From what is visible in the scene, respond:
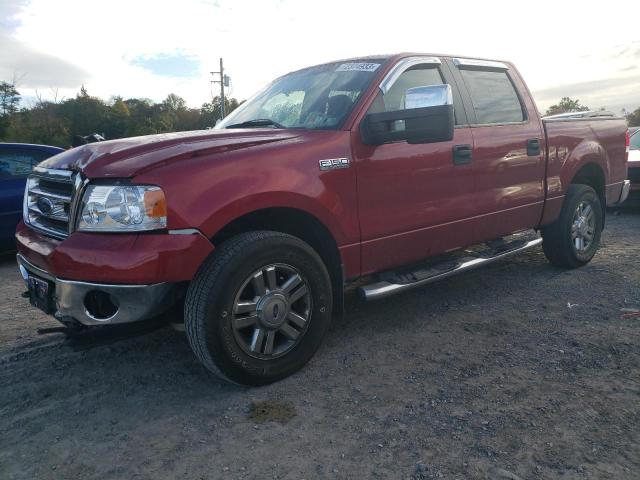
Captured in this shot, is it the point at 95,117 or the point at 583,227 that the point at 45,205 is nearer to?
the point at 583,227

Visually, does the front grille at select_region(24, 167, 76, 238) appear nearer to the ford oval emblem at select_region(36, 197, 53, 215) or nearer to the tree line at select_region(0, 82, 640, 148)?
the ford oval emblem at select_region(36, 197, 53, 215)

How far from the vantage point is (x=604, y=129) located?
5.42 metres

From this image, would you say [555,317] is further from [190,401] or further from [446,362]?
[190,401]

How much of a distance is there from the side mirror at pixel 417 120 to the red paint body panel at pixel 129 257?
128 cm

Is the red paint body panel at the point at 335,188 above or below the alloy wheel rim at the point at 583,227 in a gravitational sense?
above

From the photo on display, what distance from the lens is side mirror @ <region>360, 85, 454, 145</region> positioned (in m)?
3.10

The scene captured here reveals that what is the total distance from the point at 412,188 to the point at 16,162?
542 cm

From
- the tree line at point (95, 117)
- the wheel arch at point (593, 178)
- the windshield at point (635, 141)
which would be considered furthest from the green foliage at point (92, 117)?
the wheel arch at point (593, 178)

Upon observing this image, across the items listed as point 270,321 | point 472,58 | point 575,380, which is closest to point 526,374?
point 575,380

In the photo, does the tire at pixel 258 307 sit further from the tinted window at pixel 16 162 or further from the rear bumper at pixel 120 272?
the tinted window at pixel 16 162

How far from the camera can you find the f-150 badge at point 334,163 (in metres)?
3.15

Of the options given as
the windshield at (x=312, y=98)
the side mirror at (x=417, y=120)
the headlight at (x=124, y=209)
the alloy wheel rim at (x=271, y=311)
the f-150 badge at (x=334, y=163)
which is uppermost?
the windshield at (x=312, y=98)

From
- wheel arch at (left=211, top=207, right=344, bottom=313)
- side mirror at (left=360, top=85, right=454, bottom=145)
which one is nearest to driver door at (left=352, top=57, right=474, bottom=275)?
side mirror at (left=360, top=85, right=454, bottom=145)

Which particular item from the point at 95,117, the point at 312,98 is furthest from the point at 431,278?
the point at 95,117
